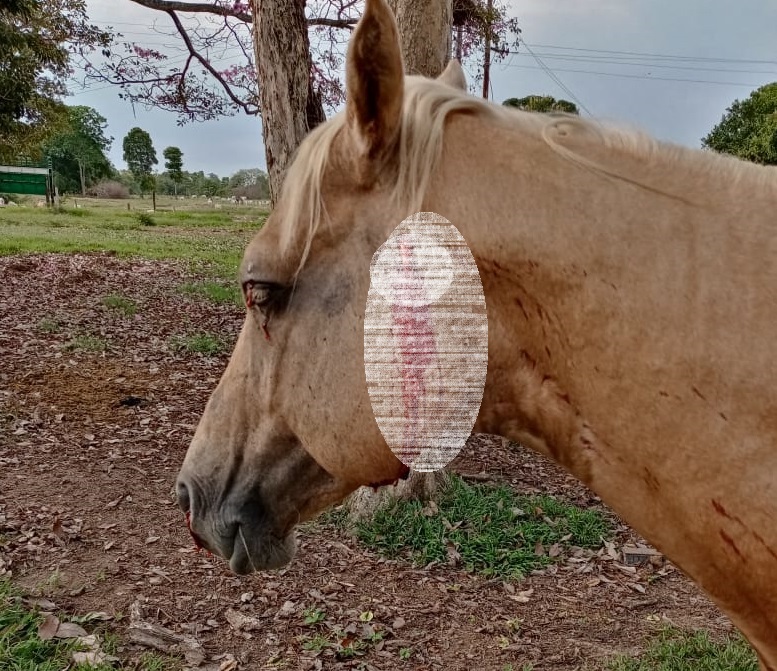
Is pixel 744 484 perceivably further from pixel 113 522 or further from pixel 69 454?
pixel 69 454

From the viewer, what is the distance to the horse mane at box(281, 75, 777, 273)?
3.61 ft

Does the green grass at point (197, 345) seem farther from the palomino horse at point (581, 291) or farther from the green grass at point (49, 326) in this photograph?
the palomino horse at point (581, 291)

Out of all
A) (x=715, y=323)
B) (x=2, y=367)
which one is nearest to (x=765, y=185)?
(x=715, y=323)

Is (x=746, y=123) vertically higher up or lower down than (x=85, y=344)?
higher up

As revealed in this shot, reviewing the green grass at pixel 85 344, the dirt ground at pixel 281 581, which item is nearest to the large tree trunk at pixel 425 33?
the dirt ground at pixel 281 581

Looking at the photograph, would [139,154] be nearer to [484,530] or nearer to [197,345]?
[197,345]

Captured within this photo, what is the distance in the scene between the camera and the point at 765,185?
1084 mm

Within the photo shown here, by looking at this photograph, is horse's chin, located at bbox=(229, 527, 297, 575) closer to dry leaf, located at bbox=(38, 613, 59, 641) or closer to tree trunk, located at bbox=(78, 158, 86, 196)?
dry leaf, located at bbox=(38, 613, 59, 641)

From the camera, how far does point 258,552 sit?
1641mm

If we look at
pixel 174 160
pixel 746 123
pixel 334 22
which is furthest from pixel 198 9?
pixel 174 160

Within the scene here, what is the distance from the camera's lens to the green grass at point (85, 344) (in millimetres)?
6551

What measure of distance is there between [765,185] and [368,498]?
3.10 meters

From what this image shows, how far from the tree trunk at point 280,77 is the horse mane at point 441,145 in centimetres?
299

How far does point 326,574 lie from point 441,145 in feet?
9.31
